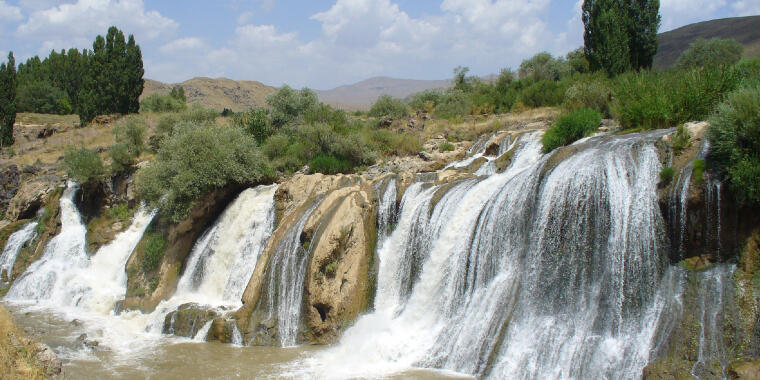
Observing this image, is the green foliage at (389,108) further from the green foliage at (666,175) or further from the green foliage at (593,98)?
the green foliage at (666,175)

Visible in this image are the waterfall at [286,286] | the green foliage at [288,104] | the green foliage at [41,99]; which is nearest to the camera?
the waterfall at [286,286]

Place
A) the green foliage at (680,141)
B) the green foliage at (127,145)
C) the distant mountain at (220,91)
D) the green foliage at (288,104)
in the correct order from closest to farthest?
the green foliage at (680,141) < the green foliage at (127,145) < the green foliage at (288,104) < the distant mountain at (220,91)

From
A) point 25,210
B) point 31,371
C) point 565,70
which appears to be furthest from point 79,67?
point 31,371

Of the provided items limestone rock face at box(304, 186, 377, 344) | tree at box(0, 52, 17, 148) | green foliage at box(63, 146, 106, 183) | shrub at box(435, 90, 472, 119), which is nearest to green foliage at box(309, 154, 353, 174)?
limestone rock face at box(304, 186, 377, 344)

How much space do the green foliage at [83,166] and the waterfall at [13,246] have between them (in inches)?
109

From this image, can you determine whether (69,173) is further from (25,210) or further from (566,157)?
(566,157)

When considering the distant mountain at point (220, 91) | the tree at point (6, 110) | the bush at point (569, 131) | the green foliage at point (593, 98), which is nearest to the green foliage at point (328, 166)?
the bush at point (569, 131)

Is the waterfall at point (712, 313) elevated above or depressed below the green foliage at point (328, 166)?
below

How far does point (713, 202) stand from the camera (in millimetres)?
9516

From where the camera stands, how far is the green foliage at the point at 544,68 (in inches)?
1524

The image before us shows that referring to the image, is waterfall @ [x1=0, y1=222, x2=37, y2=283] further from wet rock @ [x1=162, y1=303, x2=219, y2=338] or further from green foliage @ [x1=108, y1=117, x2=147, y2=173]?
wet rock @ [x1=162, y1=303, x2=219, y2=338]

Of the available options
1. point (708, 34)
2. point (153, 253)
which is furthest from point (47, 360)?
point (708, 34)

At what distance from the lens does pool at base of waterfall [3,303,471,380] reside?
11.3m

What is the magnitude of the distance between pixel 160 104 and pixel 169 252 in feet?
94.3
